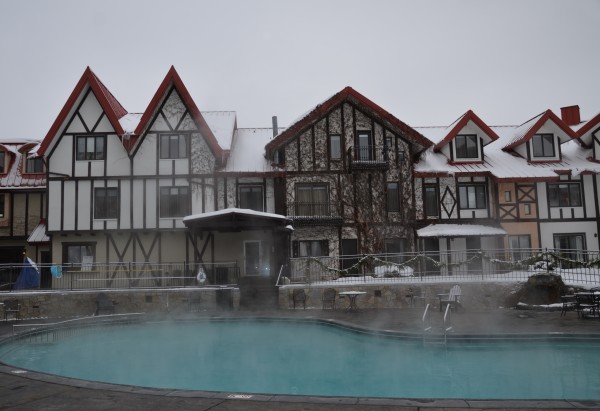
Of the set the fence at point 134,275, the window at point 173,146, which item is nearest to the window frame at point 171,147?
the window at point 173,146

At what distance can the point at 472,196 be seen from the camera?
89.9 feet

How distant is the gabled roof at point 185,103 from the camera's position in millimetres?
25516

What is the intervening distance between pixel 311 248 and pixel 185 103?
10.4 meters

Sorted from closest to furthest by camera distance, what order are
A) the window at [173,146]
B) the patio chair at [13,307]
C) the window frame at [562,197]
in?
1. the patio chair at [13,307]
2. the window at [173,146]
3. the window frame at [562,197]

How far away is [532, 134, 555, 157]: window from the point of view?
2894cm

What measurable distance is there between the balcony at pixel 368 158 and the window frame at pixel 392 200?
1.09 metres

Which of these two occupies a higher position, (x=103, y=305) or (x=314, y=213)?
(x=314, y=213)

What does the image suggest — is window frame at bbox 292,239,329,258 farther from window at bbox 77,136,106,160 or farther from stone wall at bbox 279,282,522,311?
window at bbox 77,136,106,160

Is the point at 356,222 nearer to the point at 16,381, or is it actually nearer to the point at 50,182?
the point at 50,182

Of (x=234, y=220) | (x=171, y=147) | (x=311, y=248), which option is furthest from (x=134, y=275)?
(x=311, y=248)

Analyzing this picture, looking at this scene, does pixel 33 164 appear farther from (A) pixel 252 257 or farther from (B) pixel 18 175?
(A) pixel 252 257

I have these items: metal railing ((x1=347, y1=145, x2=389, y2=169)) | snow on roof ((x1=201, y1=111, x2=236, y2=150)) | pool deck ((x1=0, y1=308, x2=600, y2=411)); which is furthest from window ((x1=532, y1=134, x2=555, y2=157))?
pool deck ((x1=0, y1=308, x2=600, y2=411))

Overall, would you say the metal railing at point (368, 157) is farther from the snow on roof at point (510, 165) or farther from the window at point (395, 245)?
the window at point (395, 245)

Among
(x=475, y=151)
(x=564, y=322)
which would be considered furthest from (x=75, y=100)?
(x=564, y=322)
